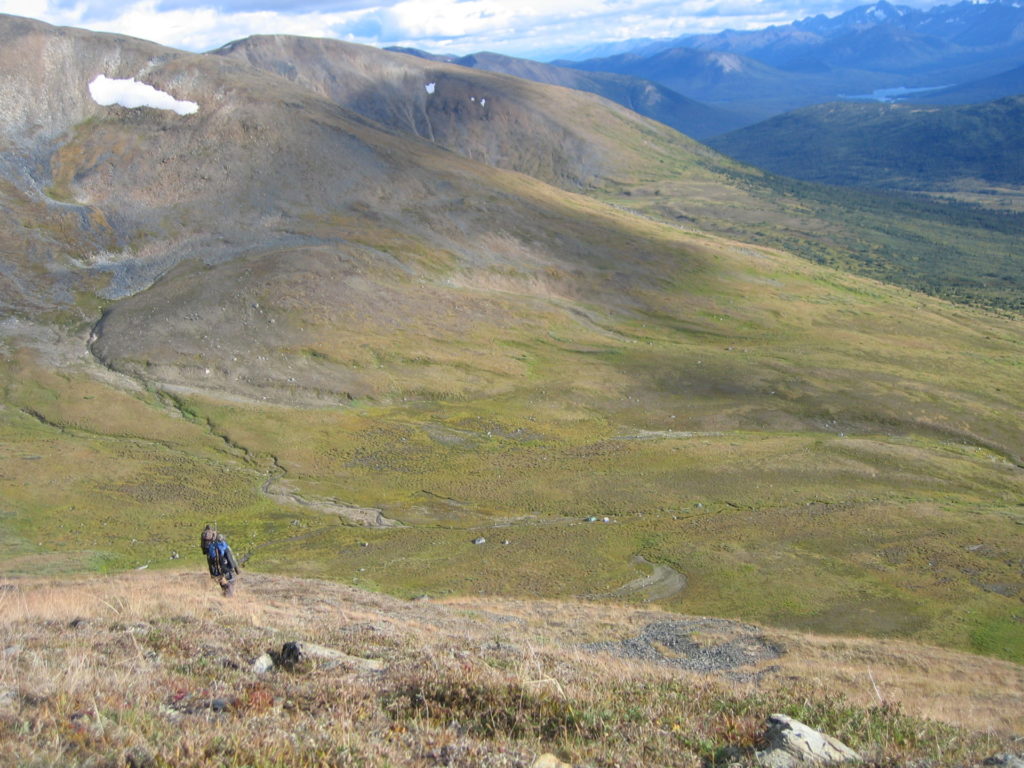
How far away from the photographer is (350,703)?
1252cm

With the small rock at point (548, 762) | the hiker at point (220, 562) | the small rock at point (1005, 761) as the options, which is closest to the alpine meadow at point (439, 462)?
the small rock at point (548, 762)

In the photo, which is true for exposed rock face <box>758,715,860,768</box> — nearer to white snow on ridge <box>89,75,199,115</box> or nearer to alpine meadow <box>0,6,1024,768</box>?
alpine meadow <box>0,6,1024,768</box>

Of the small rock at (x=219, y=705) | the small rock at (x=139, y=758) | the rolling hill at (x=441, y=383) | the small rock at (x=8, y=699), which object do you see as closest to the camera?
the small rock at (x=139, y=758)

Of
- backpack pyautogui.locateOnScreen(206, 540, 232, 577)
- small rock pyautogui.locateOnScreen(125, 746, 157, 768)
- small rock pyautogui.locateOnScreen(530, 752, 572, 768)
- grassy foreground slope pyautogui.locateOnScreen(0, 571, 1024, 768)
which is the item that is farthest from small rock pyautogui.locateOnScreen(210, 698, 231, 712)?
backpack pyautogui.locateOnScreen(206, 540, 232, 577)

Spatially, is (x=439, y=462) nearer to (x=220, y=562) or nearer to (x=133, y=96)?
(x=220, y=562)

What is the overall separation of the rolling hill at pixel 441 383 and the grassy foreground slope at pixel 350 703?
24.3 metres

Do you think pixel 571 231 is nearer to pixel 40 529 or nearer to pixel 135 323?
pixel 135 323

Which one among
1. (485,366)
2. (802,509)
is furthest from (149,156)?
(802,509)

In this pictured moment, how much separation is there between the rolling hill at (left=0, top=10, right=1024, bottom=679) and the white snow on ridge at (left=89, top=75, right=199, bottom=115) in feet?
8.64

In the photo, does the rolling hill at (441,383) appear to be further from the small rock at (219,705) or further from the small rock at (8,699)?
the small rock at (8,699)

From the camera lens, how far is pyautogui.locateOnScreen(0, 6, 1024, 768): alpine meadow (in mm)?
13148

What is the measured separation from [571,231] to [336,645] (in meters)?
132

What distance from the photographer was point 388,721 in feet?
39.1

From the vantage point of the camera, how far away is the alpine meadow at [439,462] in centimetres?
1315
